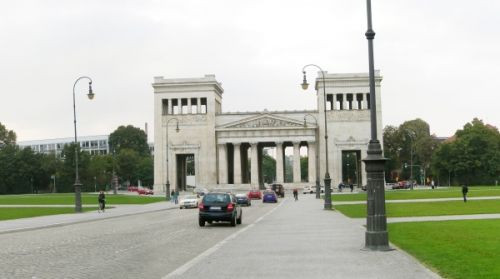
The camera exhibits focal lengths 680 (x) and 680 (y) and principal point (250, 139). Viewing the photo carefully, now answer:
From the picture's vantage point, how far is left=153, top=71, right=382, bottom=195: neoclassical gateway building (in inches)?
5256

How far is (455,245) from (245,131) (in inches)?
4633

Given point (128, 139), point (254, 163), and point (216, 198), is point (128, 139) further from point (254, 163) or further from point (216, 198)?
point (216, 198)

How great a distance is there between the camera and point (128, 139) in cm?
17850

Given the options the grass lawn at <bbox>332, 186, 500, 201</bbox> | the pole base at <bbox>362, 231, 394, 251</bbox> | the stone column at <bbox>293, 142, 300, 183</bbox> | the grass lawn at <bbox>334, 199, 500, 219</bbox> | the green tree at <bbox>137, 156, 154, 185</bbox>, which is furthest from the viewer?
the green tree at <bbox>137, 156, 154, 185</bbox>

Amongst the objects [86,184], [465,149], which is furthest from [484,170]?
[86,184]

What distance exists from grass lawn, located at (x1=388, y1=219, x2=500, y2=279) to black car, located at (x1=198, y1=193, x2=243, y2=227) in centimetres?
756

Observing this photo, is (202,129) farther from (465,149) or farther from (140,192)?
(465,149)

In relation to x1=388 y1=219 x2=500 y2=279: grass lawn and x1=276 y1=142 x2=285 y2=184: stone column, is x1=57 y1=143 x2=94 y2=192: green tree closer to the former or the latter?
x1=276 y1=142 x2=285 y2=184: stone column

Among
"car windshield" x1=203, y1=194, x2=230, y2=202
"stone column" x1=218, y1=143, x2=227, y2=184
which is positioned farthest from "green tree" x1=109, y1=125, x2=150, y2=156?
"car windshield" x1=203, y1=194, x2=230, y2=202

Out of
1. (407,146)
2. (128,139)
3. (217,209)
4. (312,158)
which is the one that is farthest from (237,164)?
(217,209)

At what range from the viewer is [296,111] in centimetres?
13538

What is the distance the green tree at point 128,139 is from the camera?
177750 millimetres

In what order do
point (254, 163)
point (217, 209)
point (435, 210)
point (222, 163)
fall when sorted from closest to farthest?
1. point (217, 209)
2. point (435, 210)
3. point (254, 163)
4. point (222, 163)

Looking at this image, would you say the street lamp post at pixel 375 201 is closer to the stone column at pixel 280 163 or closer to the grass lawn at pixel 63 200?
the grass lawn at pixel 63 200
